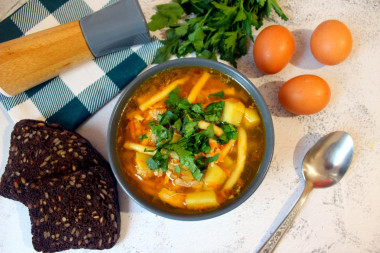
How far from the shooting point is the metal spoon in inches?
82.6

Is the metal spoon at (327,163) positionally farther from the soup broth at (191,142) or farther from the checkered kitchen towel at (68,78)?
the checkered kitchen towel at (68,78)

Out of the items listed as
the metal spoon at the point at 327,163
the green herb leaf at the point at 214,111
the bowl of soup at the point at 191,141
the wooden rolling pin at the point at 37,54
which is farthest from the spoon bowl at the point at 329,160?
the wooden rolling pin at the point at 37,54

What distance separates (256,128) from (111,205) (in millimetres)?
924

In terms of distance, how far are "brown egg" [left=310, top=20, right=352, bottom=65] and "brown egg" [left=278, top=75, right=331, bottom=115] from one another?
0.51 feet

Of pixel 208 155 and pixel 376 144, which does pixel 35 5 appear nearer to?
pixel 208 155

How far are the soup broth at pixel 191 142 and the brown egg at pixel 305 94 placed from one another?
268 mm

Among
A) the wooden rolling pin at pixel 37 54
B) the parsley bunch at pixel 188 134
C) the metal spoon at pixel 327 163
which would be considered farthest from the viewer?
the metal spoon at pixel 327 163

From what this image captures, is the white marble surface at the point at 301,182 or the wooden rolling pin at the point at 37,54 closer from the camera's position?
the wooden rolling pin at the point at 37,54

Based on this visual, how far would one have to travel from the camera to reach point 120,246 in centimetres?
214

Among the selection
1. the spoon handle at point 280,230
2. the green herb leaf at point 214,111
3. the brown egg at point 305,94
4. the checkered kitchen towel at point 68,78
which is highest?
the checkered kitchen towel at point 68,78

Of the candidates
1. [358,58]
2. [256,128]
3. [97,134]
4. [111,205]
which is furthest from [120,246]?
[358,58]

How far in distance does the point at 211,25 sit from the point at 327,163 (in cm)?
107

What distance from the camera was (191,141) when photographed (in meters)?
1.83

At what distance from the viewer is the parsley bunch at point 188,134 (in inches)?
71.3
